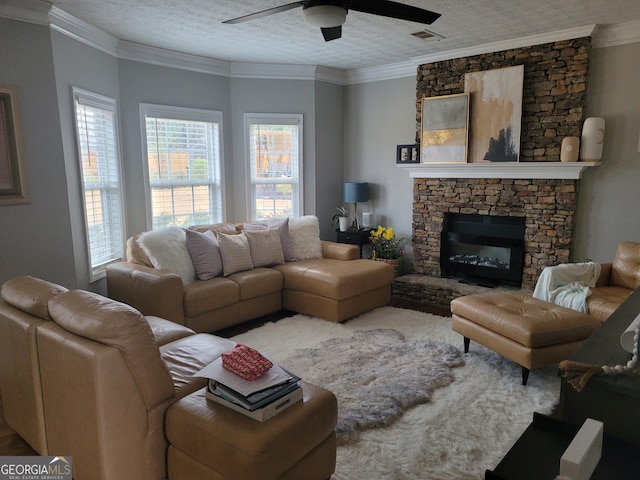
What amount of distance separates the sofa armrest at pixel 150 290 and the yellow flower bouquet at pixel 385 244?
2.60 m

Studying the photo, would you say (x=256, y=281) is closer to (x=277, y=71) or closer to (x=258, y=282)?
(x=258, y=282)

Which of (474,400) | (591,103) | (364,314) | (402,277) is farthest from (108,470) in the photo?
(591,103)

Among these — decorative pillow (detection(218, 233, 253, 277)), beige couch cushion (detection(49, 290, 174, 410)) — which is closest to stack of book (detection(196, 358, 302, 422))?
beige couch cushion (detection(49, 290, 174, 410))

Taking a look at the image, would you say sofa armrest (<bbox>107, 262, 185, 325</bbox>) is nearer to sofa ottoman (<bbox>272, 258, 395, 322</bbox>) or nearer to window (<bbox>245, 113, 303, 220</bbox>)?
sofa ottoman (<bbox>272, 258, 395, 322</bbox>)

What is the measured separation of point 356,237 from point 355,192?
0.58 meters

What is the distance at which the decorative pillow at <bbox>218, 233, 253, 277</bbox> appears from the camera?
430 cm

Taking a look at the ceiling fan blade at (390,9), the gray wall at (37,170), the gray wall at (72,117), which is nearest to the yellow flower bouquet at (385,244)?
the gray wall at (72,117)

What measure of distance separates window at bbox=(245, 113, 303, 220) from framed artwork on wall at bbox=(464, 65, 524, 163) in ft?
7.01

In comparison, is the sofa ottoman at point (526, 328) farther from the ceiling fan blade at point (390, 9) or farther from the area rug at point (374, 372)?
the ceiling fan blade at point (390, 9)

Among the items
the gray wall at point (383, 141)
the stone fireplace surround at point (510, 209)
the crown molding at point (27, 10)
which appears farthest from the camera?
the gray wall at point (383, 141)

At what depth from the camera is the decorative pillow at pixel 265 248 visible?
181 inches

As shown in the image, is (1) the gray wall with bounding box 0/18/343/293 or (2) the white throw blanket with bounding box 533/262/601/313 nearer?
(1) the gray wall with bounding box 0/18/343/293

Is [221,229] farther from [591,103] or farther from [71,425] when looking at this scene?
[591,103]

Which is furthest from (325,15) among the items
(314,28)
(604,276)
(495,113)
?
(604,276)
